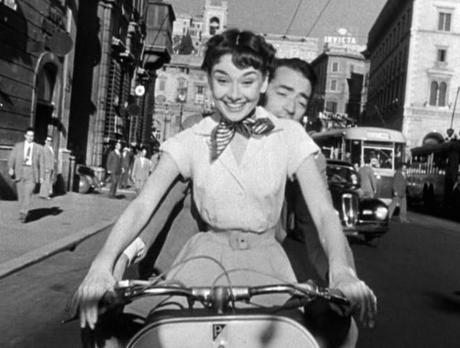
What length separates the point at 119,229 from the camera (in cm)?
261

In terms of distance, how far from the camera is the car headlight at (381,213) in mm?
13634

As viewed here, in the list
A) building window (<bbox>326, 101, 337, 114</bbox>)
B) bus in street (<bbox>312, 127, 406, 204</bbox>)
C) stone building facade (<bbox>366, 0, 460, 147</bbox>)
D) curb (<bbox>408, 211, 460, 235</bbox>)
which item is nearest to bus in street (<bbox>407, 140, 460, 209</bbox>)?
curb (<bbox>408, 211, 460, 235</bbox>)

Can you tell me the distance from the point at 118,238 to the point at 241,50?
34.1 inches

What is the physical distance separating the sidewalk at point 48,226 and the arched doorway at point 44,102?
2.32 m

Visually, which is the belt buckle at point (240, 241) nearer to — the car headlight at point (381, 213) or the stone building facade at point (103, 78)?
the car headlight at point (381, 213)

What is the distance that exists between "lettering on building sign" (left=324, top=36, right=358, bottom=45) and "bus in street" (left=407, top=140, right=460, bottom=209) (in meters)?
86.7

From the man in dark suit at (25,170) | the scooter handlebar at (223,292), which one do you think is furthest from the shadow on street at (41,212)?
the scooter handlebar at (223,292)

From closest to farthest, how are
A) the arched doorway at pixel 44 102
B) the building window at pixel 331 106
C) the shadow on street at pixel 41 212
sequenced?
the shadow on street at pixel 41 212
the arched doorway at pixel 44 102
the building window at pixel 331 106

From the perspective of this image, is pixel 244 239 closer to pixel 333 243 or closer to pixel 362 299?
pixel 333 243

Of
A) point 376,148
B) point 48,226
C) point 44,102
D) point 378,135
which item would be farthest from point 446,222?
point 48,226

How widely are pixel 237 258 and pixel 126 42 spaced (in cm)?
3311

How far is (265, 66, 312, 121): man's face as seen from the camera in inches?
163

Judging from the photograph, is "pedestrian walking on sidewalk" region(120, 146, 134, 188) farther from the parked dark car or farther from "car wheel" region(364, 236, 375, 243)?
the parked dark car

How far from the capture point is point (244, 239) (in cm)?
275
